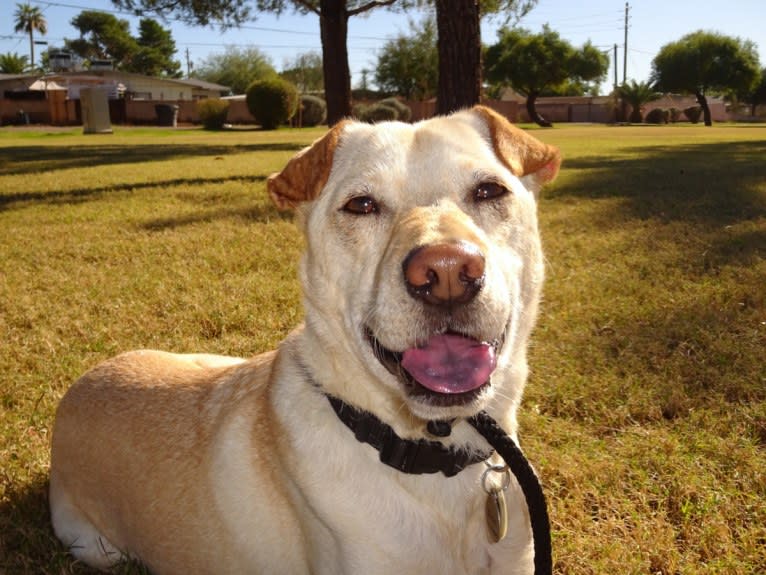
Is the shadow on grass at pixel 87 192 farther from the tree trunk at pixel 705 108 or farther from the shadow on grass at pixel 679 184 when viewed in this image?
the tree trunk at pixel 705 108

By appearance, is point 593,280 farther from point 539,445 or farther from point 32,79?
point 32,79

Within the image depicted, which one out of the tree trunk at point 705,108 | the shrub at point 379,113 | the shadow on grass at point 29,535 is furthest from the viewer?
the tree trunk at point 705,108

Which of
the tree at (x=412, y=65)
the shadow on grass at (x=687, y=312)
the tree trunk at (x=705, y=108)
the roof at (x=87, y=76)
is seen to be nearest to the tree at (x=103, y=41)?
the roof at (x=87, y=76)

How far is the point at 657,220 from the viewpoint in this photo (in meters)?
9.26

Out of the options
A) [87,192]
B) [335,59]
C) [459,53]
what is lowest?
Result: [87,192]

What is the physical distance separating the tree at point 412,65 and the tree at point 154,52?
167ft

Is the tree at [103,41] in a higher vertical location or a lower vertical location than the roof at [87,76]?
higher

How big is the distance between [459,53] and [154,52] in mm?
109575

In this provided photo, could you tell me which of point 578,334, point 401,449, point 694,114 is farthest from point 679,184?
point 694,114

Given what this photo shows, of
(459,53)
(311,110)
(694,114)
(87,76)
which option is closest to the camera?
(459,53)

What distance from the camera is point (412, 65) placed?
240ft

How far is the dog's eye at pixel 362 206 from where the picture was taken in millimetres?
2686

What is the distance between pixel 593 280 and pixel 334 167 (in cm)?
430

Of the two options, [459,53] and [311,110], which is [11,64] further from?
[459,53]
